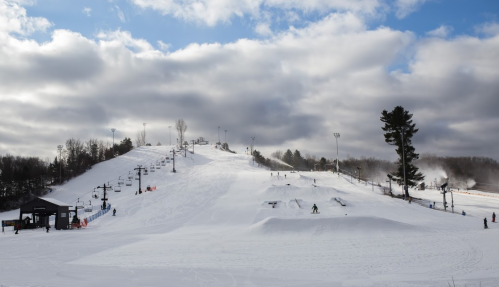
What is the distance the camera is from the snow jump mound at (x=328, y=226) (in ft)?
91.3

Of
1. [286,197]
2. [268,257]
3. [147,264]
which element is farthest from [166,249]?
[286,197]

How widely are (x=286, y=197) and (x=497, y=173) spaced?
10271 centimetres

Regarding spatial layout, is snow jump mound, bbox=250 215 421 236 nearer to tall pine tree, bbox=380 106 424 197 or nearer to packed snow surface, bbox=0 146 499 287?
packed snow surface, bbox=0 146 499 287

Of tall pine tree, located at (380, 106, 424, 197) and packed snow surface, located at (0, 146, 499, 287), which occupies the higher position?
tall pine tree, located at (380, 106, 424, 197)

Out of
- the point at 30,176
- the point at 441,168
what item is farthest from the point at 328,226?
the point at 441,168

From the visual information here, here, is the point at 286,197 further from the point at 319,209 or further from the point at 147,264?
the point at 147,264

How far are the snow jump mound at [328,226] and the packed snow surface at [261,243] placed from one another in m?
0.07

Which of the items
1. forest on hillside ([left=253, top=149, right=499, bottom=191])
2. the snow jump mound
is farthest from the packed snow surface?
forest on hillside ([left=253, top=149, right=499, bottom=191])

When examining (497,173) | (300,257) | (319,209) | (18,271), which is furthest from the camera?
(497,173)

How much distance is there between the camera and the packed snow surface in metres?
15.3

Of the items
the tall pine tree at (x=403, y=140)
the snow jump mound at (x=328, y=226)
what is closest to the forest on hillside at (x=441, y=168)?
the tall pine tree at (x=403, y=140)

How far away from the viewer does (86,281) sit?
14516mm

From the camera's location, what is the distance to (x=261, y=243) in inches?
961

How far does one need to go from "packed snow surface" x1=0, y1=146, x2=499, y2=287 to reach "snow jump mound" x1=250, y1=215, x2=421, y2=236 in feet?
0.24
